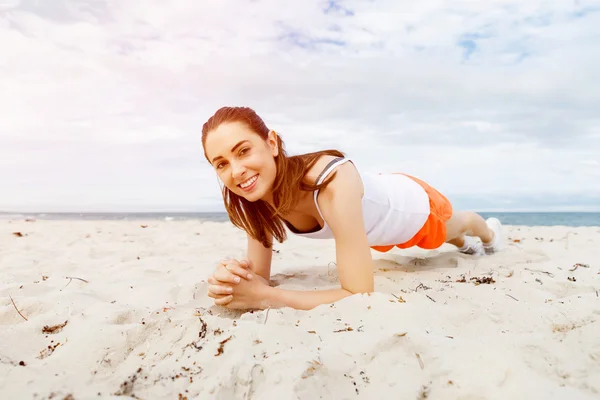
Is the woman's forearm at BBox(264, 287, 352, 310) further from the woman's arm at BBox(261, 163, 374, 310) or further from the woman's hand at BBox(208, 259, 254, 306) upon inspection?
the woman's hand at BBox(208, 259, 254, 306)

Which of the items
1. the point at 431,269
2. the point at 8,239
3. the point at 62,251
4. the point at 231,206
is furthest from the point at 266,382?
the point at 8,239

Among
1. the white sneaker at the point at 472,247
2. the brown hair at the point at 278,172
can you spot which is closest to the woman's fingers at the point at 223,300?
the brown hair at the point at 278,172

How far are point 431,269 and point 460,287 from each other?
93 cm

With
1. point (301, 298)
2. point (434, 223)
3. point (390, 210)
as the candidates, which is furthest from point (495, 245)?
point (301, 298)

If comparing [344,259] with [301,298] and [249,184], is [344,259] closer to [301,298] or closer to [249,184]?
[301,298]

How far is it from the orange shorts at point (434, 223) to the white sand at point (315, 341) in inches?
16.6

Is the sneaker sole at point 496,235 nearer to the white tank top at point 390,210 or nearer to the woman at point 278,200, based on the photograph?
the white tank top at point 390,210

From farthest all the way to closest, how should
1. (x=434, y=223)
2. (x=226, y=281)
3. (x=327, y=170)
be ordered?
(x=434, y=223) → (x=327, y=170) → (x=226, y=281)

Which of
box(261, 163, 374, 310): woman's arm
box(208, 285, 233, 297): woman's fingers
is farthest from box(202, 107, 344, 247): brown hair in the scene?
box(208, 285, 233, 297): woman's fingers

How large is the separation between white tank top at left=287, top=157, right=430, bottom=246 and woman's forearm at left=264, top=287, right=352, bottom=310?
58 cm

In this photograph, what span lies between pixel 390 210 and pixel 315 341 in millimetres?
1708

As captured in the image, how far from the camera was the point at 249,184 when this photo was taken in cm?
258

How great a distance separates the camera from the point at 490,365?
5.19 ft

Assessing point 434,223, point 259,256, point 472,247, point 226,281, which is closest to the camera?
point 226,281
